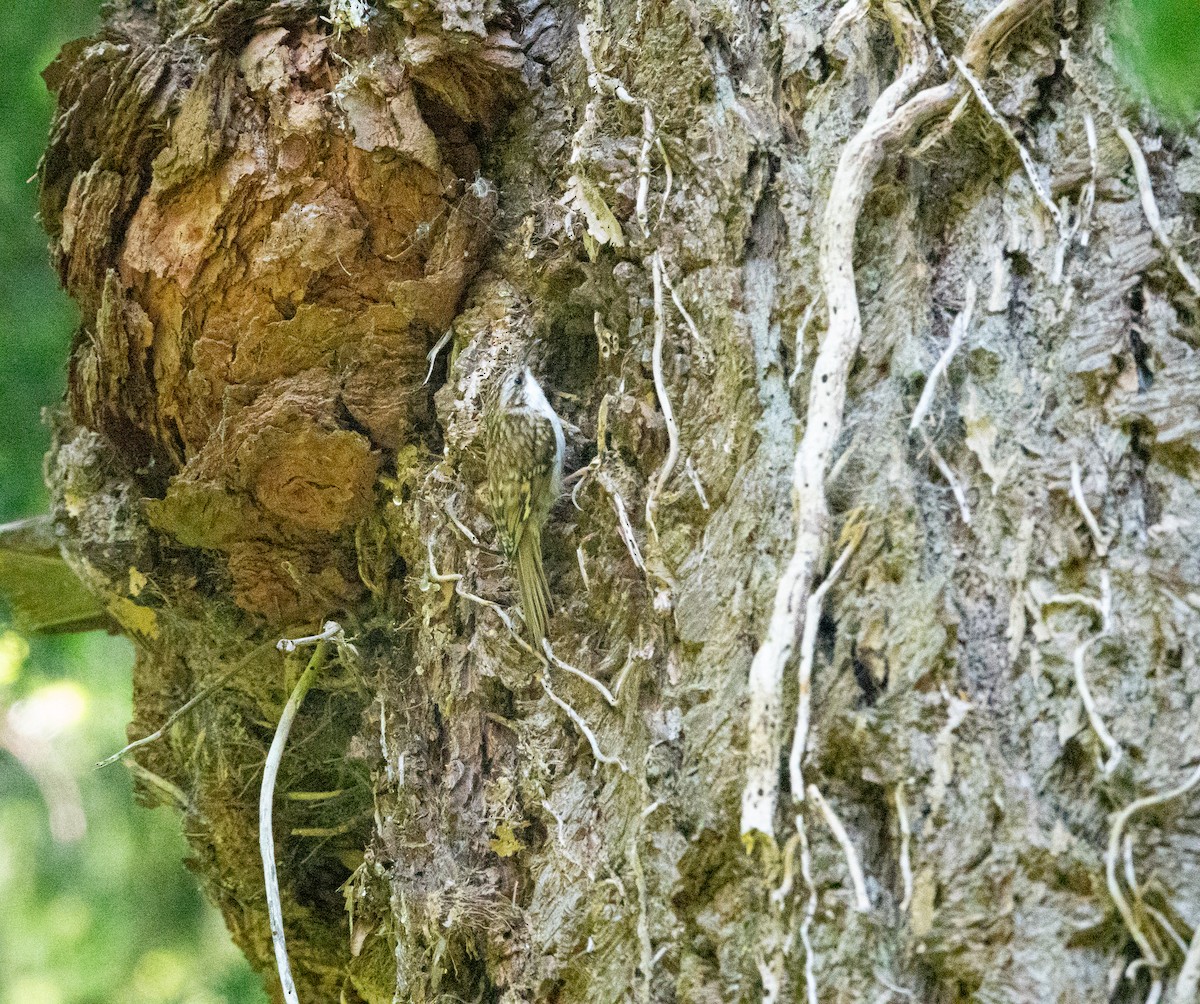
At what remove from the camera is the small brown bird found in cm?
192

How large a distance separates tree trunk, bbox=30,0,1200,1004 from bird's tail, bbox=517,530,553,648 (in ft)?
0.09

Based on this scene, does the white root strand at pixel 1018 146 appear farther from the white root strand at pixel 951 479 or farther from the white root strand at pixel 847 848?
the white root strand at pixel 847 848

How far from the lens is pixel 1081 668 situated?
122 centimetres

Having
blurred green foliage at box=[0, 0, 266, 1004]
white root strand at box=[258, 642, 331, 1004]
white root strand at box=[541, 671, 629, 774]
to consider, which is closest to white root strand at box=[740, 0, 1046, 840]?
white root strand at box=[541, 671, 629, 774]

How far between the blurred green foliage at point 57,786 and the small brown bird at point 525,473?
1631 millimetres

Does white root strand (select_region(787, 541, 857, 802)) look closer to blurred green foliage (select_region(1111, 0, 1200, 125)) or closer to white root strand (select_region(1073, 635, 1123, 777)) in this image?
white root strand (select_region(1073, 635, 1123, 777))

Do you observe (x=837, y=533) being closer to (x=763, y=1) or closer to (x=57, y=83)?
(x=763, y=1)

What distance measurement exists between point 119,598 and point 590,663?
1252 mm

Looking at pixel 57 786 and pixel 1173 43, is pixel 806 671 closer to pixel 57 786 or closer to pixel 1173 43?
pixel 1173 43

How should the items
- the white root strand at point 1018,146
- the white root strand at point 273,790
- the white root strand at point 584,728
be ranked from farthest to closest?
the white root strand at point 273,790 → the white root strand at point 584,728 → the white root strand at point 1018,146

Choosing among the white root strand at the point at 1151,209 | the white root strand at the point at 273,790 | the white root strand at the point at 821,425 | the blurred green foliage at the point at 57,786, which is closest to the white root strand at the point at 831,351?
the white root strand at the point at 821,425

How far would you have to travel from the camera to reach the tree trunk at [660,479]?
124cm

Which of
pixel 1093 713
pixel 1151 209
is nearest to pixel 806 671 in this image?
pixel 1093 713

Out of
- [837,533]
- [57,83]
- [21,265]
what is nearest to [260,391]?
[57,83]
